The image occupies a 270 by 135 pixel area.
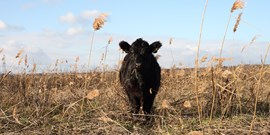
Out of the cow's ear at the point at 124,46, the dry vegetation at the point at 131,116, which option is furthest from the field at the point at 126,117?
the cow's ear at the point at 124,46

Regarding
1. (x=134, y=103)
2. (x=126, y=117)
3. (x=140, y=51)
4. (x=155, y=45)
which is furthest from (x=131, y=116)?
(x=155, y=45)

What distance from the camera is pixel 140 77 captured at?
695 centimetres

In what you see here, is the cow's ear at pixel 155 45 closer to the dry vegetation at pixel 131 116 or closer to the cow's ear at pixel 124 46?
the cow's ear at pixel 124 46

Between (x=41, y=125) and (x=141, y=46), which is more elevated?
(x=141, y=46)

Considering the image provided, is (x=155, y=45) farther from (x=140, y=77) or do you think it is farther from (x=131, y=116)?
(x=131, y=116)

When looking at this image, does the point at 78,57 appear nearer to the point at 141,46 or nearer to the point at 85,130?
the point at 141,46

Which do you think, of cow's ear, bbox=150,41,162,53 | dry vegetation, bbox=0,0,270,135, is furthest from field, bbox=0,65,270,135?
cow's ear, bbox=150,41,162,53

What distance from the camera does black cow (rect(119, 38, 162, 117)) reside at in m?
6.96

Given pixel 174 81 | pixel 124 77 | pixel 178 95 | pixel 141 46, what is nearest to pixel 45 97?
pixel 124 77

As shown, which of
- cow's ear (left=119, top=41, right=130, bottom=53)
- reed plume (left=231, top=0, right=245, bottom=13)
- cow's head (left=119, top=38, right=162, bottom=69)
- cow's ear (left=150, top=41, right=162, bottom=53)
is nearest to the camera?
reed plume (left=231, top=0, right=245, bottom=13)

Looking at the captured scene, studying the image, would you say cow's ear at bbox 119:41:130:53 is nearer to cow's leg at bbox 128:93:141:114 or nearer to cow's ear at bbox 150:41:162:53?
cow's ear at bbox 150:41:162:53

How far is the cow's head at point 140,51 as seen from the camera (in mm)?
6938

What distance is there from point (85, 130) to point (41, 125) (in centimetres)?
77

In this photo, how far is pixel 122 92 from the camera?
27.0 feet
